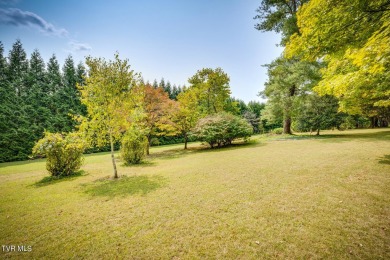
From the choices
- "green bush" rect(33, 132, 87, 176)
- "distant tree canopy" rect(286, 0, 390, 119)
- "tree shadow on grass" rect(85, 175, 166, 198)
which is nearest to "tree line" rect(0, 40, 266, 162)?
"green bush" rect(33, 132, 87, 176)

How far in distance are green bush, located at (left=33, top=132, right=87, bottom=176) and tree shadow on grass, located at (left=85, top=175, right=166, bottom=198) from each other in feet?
9.11

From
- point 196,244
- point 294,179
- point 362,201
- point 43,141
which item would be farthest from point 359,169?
point 43,141

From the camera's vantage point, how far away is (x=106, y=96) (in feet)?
29.1

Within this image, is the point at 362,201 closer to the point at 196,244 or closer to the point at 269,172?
the point at 269,172

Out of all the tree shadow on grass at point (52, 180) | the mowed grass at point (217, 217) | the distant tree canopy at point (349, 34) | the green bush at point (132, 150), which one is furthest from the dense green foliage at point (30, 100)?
the distant tree canopy at point (349, 34)

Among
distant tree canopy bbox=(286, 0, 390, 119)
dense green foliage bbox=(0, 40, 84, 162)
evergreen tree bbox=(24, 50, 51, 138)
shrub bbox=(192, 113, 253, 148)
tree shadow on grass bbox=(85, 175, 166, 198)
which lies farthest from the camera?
evergreen tree bbox=(24, 50, 51, 138)

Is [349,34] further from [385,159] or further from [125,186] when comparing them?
[125,186]

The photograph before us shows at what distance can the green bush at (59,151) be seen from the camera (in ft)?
31.8

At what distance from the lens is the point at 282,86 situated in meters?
22.5

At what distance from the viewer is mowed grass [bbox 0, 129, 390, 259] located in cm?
328

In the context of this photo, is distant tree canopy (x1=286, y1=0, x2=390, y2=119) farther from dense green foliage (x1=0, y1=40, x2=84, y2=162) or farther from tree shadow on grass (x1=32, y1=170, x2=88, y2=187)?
dense green foliage (x1=0, y1=40, x2=84, y2=162)

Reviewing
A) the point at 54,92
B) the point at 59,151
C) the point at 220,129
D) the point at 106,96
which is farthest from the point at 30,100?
the point at 220,129

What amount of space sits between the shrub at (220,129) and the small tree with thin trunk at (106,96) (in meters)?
10.4

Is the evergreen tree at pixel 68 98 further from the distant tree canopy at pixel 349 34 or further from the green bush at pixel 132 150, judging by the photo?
the distant tree canopy at pixel 349 34
